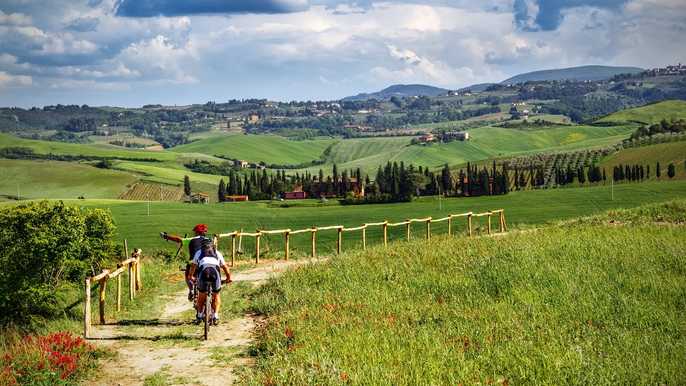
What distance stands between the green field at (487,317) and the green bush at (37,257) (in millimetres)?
7205

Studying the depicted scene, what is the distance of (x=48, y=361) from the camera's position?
12.3 m

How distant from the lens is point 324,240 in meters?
61.0

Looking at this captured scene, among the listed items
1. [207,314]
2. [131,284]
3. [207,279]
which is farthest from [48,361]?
[131,284]

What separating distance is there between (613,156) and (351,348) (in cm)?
16463

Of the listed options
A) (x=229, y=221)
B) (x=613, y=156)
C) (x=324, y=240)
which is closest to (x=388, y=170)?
(x=613, y=156)

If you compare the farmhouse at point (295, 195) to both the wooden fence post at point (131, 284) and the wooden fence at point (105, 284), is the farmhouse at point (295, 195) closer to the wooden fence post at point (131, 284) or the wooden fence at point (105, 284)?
the wooden fence at point (105, 284)

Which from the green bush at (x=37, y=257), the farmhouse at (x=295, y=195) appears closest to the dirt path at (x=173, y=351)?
the green bush at (x=37, y=257)

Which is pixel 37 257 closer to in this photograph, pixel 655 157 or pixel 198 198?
pixel 655 157

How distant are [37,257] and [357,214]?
220 ft

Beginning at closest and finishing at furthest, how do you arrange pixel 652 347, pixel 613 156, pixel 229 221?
pixel 652 347, pixel 229 221, pixel 613 156

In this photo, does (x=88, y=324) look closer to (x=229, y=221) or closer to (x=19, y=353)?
(x=19, y=353)

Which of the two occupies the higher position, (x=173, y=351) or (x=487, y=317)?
(x=487, y=317)

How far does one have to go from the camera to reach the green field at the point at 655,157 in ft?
444

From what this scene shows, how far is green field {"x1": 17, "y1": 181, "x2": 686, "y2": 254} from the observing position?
65.6 m
